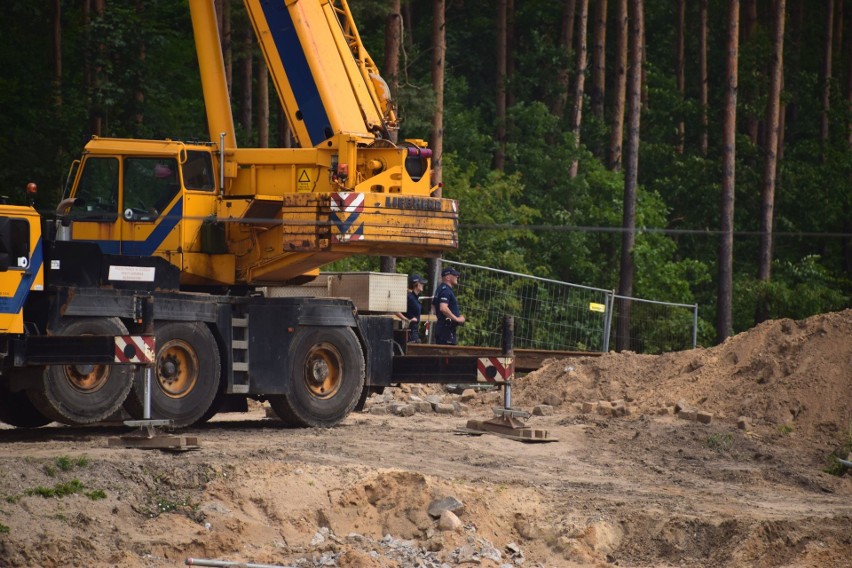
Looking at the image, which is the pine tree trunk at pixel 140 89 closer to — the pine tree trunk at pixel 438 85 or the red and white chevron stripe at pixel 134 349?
the pine tree trunk at pixel 438 85

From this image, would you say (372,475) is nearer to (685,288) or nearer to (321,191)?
(321,191)

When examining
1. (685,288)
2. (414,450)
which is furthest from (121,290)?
(685,288)

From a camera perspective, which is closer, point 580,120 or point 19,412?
point 19,412

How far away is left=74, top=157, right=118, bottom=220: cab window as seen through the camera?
17234mm

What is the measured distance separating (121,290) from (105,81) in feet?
56.3

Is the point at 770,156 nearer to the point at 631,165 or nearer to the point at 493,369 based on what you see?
the point at 631,165

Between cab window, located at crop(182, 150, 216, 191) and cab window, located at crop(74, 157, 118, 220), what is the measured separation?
847mm

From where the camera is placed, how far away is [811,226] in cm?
4291

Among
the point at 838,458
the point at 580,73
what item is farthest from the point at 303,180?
the point at 580,73

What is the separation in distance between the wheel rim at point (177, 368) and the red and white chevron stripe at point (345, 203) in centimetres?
236

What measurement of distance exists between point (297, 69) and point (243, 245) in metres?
Result: 2.32

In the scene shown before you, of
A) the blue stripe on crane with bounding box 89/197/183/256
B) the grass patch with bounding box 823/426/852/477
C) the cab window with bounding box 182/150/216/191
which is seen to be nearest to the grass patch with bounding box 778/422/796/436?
the grass patch with bounding box 823/426/852/477

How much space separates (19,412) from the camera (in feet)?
56.4

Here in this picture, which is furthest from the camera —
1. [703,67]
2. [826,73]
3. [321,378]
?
[703,67]
